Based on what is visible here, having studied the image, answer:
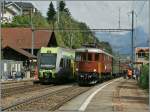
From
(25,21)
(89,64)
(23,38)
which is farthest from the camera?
(25,21)

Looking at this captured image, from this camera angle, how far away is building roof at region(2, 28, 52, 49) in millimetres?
81375

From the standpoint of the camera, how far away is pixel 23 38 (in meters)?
82.7

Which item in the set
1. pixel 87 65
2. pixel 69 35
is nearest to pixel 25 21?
pixel 69 35

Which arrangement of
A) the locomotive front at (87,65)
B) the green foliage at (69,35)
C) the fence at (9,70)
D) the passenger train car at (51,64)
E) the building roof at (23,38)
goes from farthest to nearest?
the green foliage at (69,35) < the building roof at (23,38) < the fence at (9,70) < the passenger train car at (51,64) < the locomotive front at (87,65)

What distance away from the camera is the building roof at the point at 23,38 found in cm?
8138

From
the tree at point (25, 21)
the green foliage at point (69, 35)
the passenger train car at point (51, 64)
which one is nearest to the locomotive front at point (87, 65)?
the passenger train car at point (51, 64)

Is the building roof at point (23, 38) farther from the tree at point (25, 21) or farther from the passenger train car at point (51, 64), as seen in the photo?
the passenger train car at point (51, 64)

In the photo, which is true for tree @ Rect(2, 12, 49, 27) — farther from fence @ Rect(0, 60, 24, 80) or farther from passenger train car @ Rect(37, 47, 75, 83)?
passenger train car @ Rect(37, 47, 75, 83)

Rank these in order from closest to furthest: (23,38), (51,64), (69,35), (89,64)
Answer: (89,64), (51,64), (23,38), (69,35)

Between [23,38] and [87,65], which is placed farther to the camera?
[23,38]

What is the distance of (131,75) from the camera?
2640 inches

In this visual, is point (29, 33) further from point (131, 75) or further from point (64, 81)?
point (64, 81)

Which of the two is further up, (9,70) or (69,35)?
(69,35)

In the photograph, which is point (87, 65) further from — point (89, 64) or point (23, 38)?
point (23, 38)
